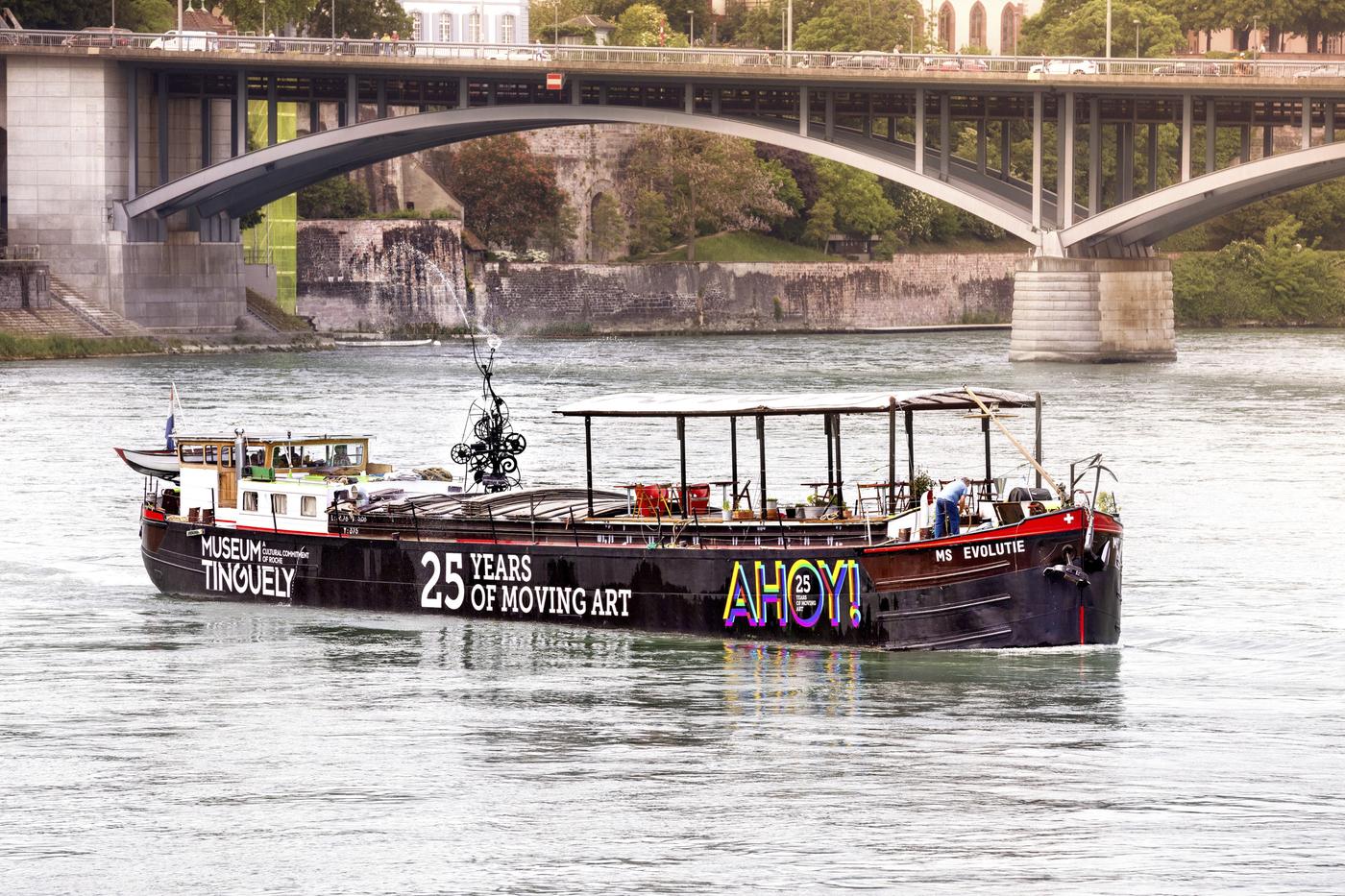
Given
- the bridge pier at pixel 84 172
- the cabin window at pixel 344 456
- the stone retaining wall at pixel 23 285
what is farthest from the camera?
the bridge pier at pixel 84 172

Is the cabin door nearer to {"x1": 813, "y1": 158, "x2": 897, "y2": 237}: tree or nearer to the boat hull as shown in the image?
the boat hull

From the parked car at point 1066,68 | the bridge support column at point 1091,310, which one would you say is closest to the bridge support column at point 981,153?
the parked car at point 1066,68

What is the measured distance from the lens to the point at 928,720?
82.6 ft

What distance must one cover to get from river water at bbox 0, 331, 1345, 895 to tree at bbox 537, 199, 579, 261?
248 ft

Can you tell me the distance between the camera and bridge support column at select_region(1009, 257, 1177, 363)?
8788 centimetres

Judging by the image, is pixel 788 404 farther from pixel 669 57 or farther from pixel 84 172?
pixel 84 172

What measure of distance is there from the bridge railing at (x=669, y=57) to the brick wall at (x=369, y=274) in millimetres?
15789

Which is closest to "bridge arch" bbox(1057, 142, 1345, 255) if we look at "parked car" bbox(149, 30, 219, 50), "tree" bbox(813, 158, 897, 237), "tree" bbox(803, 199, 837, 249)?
"parked car" bbox(149, 30, 219, 50)

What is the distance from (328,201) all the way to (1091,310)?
38.6 m

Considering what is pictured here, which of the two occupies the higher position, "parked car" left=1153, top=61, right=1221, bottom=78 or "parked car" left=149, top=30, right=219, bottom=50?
"parked car" left=149, top=30, right=219, bottom=50

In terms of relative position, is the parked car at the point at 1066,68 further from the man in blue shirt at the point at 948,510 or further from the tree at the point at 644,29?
the man in blue shirt at the point at 948,510

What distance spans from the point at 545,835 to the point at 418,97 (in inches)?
2884

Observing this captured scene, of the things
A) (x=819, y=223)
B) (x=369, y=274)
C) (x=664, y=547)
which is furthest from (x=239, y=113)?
(x=664, y=547)

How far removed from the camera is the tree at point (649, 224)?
119500 millimetres
